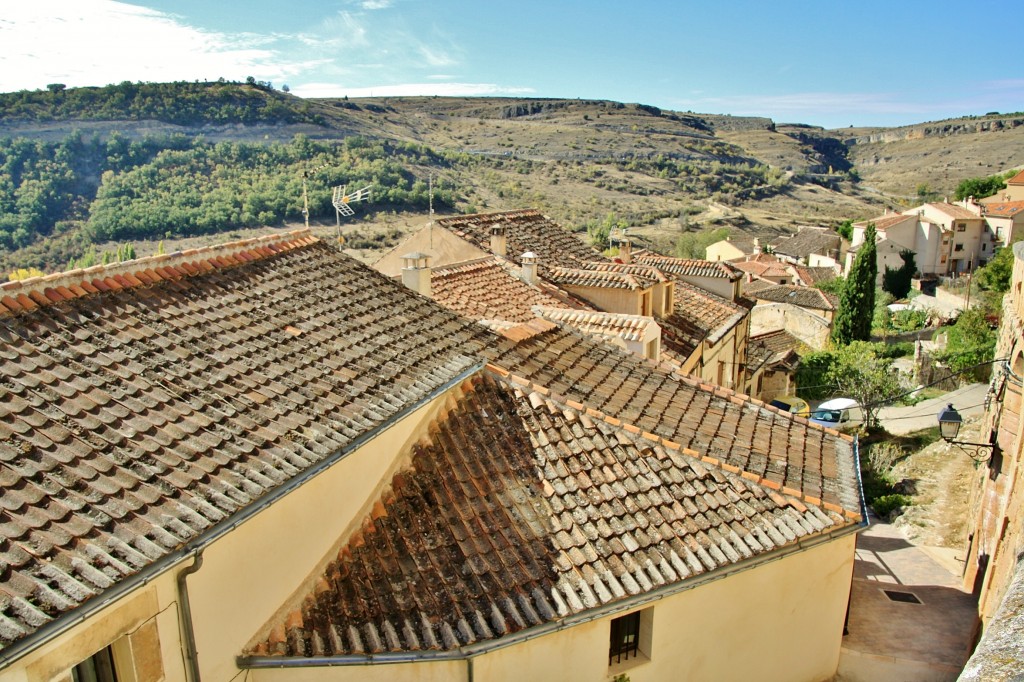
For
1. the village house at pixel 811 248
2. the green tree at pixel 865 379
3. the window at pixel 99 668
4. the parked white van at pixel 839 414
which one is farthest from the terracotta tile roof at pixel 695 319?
the village house at pixel 811 248

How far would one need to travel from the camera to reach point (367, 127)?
7938 centimetres

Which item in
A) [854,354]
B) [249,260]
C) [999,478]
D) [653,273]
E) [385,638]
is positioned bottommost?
[854,354]

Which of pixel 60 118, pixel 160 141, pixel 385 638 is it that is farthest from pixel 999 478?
pixel 60 118

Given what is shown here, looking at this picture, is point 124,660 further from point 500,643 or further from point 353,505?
point 500,643

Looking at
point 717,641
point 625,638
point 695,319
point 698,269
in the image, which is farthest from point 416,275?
point 698,269

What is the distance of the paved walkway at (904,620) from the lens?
34.1 ft

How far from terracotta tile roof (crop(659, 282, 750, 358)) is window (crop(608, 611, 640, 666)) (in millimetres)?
10739

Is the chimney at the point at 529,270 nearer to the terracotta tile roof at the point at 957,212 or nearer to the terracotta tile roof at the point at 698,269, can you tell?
the terracotta tile roof at the point at 698,269

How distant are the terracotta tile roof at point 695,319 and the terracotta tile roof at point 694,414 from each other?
5993 millimetres

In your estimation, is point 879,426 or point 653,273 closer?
point 653,273

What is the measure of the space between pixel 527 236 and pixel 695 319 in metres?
5.72

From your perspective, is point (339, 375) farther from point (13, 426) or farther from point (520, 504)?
point (13, 426)

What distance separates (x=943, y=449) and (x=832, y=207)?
91.0 m

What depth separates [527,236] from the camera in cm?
2317
